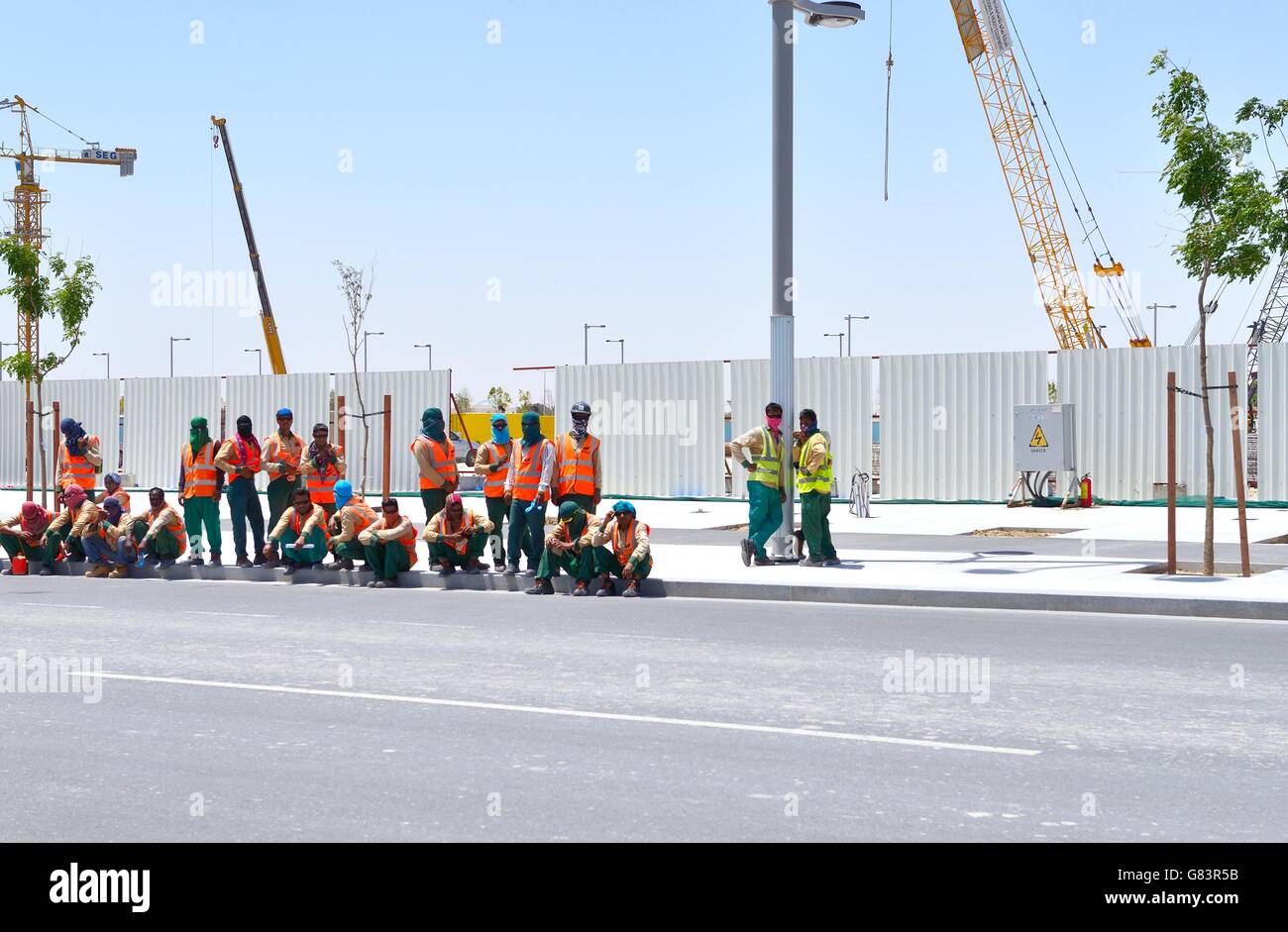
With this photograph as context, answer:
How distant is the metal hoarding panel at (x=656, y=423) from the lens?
31297mm

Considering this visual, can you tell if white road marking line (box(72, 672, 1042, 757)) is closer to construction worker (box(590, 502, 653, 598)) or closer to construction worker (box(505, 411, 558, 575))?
construction worker (box(590, 502, 653, 598))

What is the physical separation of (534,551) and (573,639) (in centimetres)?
443

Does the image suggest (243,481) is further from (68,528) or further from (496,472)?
(496,472)

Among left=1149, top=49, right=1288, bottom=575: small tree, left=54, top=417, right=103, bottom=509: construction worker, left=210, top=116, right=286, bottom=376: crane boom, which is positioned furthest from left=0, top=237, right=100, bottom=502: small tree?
left=210, top=116, right=286, bottom=376: crane boom

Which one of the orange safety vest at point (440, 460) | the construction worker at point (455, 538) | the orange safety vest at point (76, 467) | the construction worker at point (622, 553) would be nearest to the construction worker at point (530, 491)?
the construction worker at point (455, 538)

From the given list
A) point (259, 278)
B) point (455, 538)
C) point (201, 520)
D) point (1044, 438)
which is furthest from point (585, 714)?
point (259, 278)

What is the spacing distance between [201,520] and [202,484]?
1.79 feet

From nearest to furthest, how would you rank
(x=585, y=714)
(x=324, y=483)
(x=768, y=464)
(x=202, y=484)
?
(x=585, y=714) → (x=768, y=464) → (x=324, y=483) → (x=202, y=484)

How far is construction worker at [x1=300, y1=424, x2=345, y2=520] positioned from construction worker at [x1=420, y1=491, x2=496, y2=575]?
1467 mm

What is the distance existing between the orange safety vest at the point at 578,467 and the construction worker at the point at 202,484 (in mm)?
4527

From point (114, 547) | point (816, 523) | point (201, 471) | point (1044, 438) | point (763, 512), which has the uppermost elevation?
point (1044, 438)

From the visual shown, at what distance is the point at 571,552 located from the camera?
15016mm

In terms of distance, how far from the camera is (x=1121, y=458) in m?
27.5
